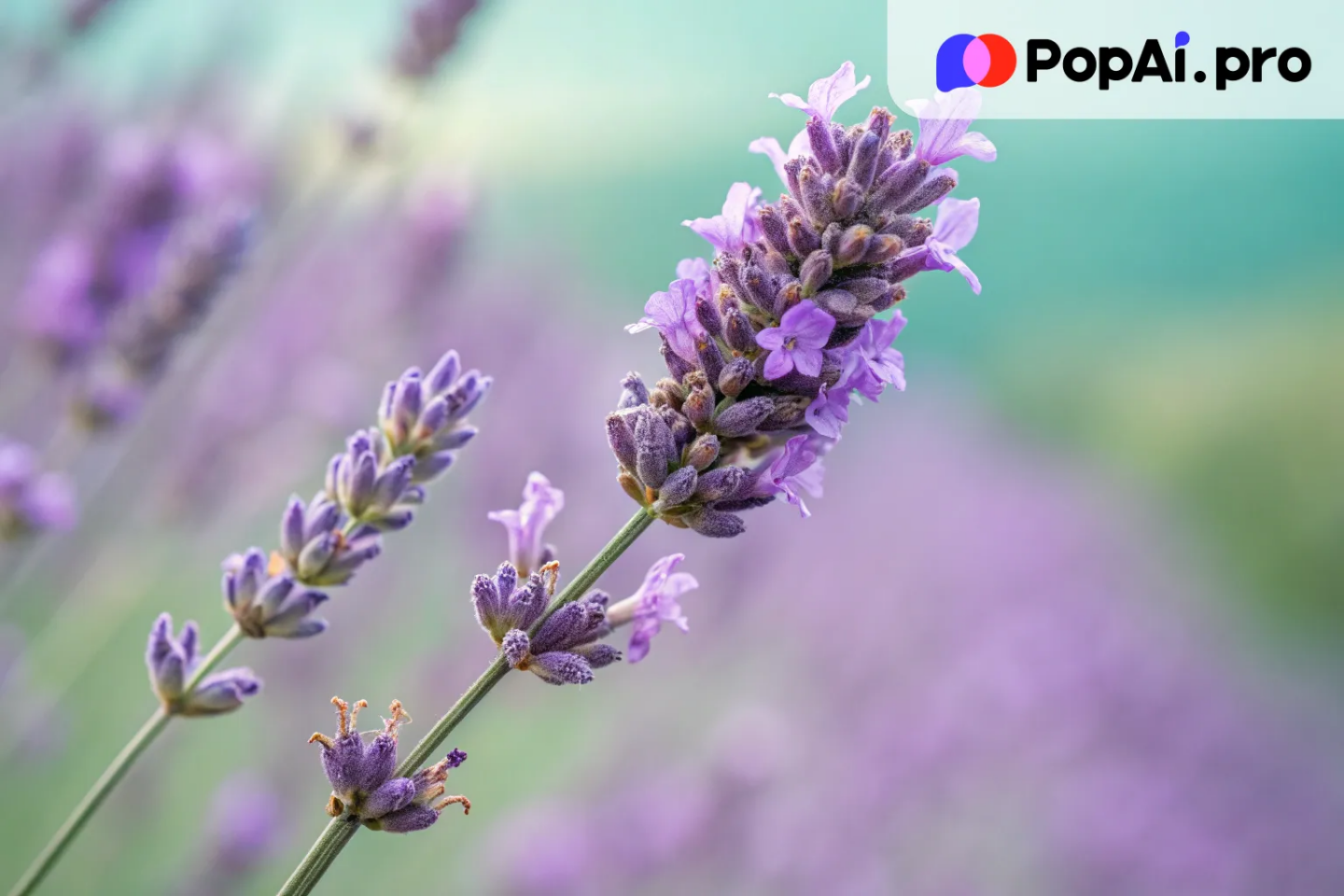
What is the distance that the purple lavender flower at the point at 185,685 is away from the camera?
41.0 inches

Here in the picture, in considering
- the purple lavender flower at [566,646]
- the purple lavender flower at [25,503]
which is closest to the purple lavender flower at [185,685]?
the purple lavender flower at [566,646]

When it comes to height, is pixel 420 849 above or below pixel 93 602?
below

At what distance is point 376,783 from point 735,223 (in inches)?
22.3

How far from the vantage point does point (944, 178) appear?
91 cm

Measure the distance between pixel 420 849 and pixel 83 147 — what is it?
238 cm

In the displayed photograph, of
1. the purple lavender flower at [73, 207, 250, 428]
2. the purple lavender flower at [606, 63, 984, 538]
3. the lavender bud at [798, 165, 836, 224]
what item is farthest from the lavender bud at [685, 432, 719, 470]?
the purple lavender flower at [73, 207, 250, 428]

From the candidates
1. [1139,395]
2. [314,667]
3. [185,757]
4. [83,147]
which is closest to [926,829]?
[314,667]

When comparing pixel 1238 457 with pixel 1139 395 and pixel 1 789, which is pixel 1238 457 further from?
pixel 1 789

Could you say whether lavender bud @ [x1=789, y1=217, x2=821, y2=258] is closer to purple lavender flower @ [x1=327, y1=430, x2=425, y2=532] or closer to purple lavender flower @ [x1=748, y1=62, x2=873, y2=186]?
purple lavender flower @ [x1=748, y1=62, x2=873, y2=186]

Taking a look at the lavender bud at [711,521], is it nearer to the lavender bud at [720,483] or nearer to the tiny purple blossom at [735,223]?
the lavender bud at [720,483]

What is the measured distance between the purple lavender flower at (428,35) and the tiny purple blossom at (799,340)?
197 centimetres

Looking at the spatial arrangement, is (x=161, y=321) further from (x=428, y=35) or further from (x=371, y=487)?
(x=371, y=487)

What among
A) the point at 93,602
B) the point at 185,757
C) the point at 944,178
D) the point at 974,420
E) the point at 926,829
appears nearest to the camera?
the point at 944,178

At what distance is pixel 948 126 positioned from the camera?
914 mm
